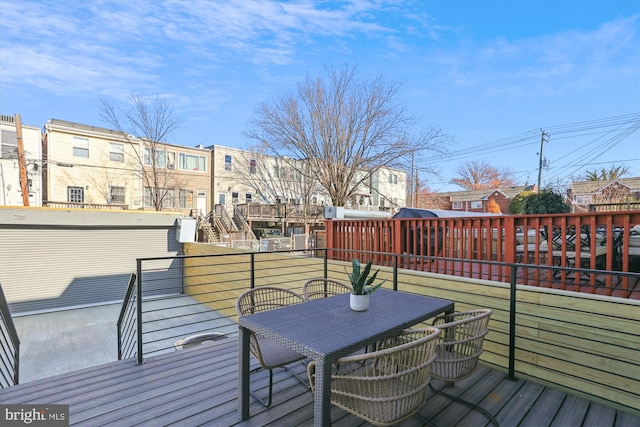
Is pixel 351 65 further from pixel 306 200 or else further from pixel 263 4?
pixel 306 200

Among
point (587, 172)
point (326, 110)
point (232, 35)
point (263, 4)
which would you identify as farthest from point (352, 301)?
point (587, 172)

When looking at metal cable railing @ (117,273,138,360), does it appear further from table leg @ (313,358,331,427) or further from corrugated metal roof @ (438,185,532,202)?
corrugated metal roof @ (438,185,532,202)

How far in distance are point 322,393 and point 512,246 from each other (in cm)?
312

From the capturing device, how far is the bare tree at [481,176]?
99.0 ft

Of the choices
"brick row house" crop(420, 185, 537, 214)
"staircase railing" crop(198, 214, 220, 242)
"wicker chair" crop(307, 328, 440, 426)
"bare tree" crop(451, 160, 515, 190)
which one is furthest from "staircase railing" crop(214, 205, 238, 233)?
"bare tree" crop(451, 160, 515, 190)

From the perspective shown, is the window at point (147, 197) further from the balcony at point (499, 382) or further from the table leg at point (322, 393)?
the table leg at point (322, 393)

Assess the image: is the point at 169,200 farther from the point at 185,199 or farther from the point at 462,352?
the point at 462,352

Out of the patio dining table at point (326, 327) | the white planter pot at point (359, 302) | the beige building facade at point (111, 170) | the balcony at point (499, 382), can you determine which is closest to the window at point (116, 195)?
the beige building facade at point (111, 170)

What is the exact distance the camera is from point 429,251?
4.46m

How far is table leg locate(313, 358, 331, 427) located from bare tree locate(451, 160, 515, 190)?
33416mm

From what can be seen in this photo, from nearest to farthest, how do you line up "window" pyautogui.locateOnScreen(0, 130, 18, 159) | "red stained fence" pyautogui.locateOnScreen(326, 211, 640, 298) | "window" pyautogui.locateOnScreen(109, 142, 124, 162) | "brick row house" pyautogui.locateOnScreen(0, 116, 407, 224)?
"red stained fence" pyautogui.locateOnScreen(326, 211, 640, 298) → "window" pyautogui.locateOnScreen(0, 130, 18, 159) → "brick row house" pyautogui.locateOnScreen(0, 116, 407, 224) → "window" pyautogui.locateOnScreen(109, 142, 124, 162)

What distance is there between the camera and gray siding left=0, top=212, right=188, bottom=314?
9664mm

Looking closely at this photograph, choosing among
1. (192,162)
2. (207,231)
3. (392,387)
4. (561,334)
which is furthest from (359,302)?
(192,162)

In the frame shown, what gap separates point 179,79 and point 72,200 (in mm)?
10117
